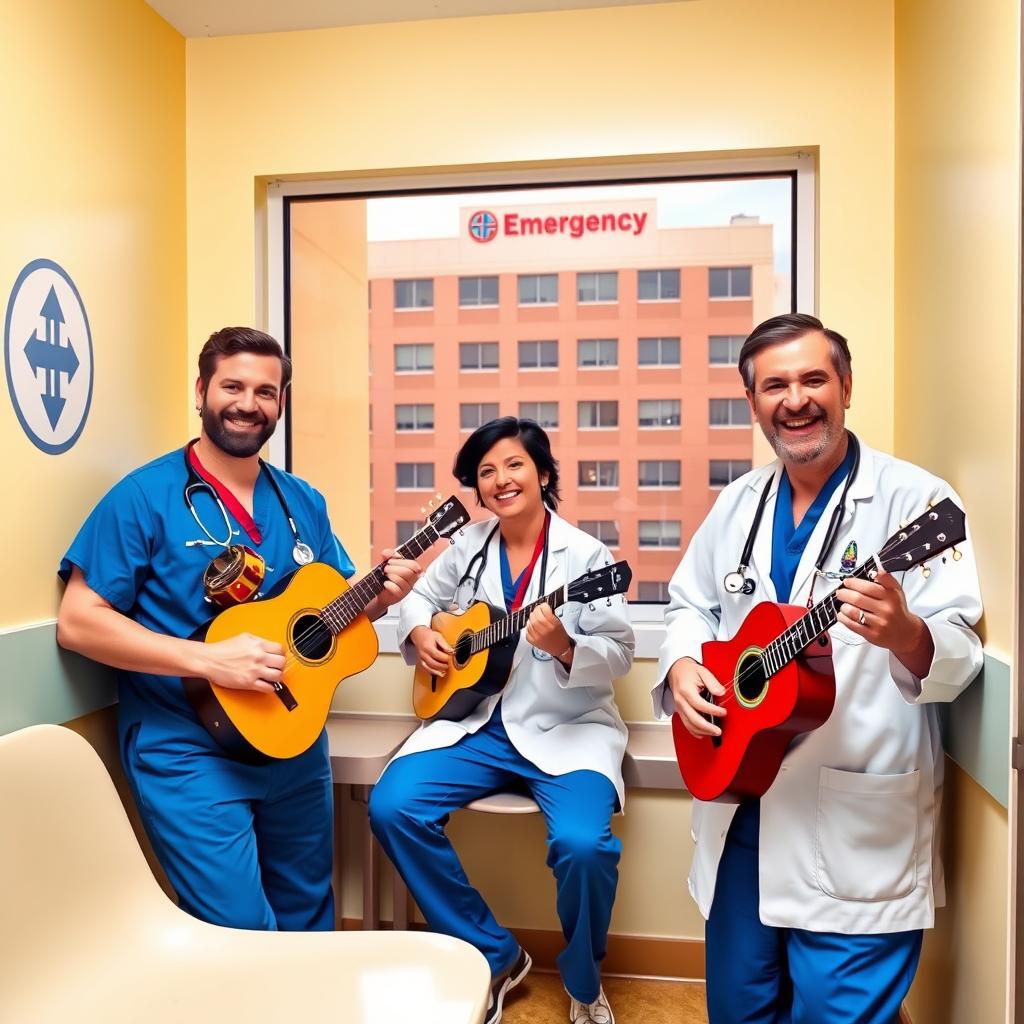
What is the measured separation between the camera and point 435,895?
2205 millimetres

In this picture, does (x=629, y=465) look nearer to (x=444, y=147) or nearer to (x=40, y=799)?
(x=444, y=147)

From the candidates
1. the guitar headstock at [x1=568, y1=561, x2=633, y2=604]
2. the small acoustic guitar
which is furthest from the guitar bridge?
the guitar headstock at [x1=568, y1=561, x2=633, y2=604]

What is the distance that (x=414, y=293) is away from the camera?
281 centimetres

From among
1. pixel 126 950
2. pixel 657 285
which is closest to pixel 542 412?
pixel 657 285

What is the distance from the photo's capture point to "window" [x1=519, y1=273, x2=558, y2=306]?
9.00 ft

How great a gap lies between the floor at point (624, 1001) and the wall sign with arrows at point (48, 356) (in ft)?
6.23

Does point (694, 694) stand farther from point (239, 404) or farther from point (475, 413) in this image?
point (475, 413)

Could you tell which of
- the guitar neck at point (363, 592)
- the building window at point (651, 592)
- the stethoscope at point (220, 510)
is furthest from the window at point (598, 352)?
the stethoscope at point (220, 510)

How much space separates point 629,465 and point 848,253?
0.88 meters

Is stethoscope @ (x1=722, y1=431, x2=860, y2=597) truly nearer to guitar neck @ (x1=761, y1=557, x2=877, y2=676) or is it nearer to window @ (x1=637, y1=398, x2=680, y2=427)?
guitar neck @ (x1=761, y1=557, x2=877, y2=676)

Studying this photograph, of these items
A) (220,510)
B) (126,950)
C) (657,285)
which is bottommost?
(126,950)

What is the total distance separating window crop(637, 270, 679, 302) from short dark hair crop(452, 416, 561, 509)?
546mm

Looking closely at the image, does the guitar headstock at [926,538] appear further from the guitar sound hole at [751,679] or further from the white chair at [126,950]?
the white chair at [126,950]

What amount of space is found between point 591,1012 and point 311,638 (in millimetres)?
1235
